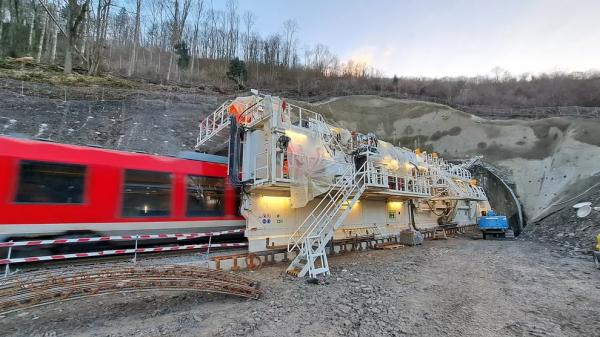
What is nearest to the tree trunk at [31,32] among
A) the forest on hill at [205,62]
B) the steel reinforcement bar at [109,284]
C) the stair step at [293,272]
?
the forest on hill at [205,62]

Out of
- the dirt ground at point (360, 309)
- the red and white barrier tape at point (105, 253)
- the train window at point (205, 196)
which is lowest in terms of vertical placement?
the dirt ground at point (360, 309)

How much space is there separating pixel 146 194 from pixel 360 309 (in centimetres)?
716

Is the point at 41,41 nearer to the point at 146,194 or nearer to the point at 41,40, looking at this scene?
the point at 41,40

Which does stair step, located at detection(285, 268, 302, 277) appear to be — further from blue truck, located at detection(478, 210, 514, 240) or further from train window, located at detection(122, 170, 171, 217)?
blue truck, located at detection(478, 210, 514, 240)

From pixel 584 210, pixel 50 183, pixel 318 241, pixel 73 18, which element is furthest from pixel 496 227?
pixel 73 18

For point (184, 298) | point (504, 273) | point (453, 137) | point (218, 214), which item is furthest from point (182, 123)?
point (453, 137)

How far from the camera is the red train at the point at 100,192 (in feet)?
23.1

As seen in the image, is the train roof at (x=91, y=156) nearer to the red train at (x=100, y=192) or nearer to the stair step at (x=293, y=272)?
the red train at (x=100, y=192)

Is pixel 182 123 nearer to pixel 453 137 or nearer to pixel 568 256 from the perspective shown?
pixel 568 256

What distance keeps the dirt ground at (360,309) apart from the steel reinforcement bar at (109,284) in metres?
0.42

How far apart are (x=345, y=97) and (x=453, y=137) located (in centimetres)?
1475

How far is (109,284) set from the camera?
5266mm

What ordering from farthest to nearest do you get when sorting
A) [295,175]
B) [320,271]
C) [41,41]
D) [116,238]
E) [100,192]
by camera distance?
[41,41], [295,175], [320,271], [100,192], [116,238]

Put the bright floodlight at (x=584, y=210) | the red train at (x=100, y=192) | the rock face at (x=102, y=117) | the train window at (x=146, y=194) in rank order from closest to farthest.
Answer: the red train at (x=100, y=192) < the train window at (x=146, y=194) < the bright floodlight at (x=584, y=210) < the rock face at (x=102, y=117)
